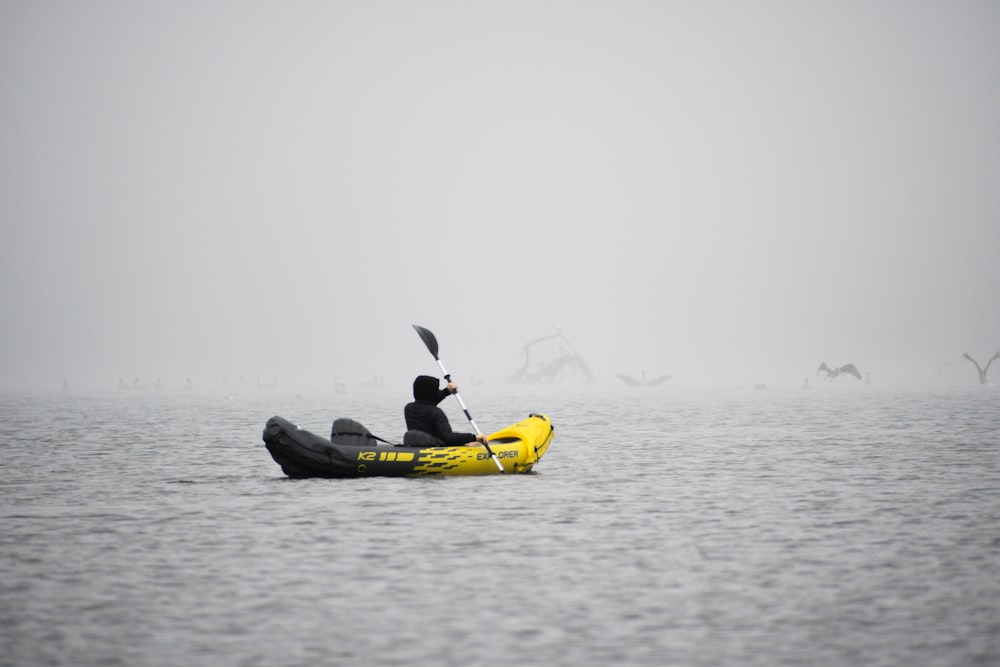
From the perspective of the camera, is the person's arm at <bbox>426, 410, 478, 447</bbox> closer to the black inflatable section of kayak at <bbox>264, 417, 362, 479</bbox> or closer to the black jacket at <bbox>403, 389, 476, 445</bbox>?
the black jacket at <bbox>403, 389, 476, 445</bbox>

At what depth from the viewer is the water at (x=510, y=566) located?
9.62 meters

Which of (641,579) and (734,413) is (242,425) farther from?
(641,579)

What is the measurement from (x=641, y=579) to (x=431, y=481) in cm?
1011

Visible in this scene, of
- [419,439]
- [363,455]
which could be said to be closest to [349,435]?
[363,455]

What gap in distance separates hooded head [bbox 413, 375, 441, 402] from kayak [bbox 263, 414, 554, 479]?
77 centimetres

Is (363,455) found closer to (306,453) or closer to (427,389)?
(306,453)

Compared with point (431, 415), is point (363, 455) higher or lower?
lower

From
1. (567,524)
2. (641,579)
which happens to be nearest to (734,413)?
(567,524)

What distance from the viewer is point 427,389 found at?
21.5m

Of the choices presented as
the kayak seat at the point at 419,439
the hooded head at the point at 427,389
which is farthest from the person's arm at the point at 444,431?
the hooded head at the point at 427,389

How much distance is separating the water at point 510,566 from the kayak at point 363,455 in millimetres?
408

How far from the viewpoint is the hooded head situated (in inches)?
842

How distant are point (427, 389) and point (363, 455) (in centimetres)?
182

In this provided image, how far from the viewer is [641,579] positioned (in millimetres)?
12258
